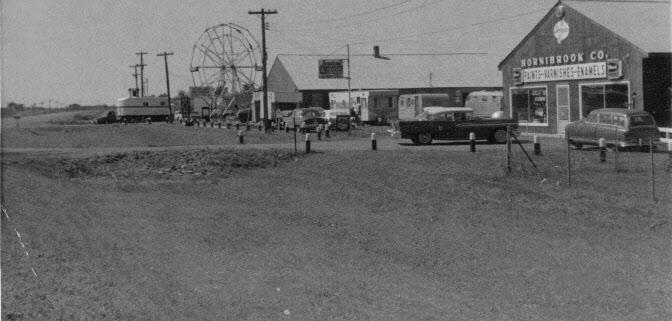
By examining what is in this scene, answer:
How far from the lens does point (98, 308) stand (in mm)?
9422

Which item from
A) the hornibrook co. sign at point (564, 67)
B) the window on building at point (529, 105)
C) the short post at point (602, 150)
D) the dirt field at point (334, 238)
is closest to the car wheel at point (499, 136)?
the hornibrook co. sign at point (564, 67)

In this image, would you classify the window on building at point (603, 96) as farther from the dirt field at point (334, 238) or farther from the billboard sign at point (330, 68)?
the billboard sign at point (330, 68)

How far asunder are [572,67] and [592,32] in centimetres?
180

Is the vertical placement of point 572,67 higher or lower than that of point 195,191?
higher

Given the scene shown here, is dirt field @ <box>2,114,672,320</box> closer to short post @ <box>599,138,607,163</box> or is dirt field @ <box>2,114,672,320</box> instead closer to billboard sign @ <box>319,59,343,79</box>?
short post @ <box>599,138,607,163</box>

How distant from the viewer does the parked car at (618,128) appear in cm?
2666

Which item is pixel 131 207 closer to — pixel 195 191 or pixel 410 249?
pixel 195 191

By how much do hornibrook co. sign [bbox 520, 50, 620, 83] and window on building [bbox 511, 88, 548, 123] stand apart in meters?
0.59

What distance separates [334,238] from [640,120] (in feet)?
51.8

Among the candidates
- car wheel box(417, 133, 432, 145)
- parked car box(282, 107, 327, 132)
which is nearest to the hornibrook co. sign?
car wheel box(417, 133, 432, 145)

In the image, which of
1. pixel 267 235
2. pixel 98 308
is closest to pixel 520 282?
pixel 267 235

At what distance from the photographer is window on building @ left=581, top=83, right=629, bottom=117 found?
108 feet

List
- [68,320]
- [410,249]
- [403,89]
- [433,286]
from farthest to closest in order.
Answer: [403,89] → [410,249] → [433,286] → [68,320]

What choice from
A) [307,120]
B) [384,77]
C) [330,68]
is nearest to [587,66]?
[307,120]
